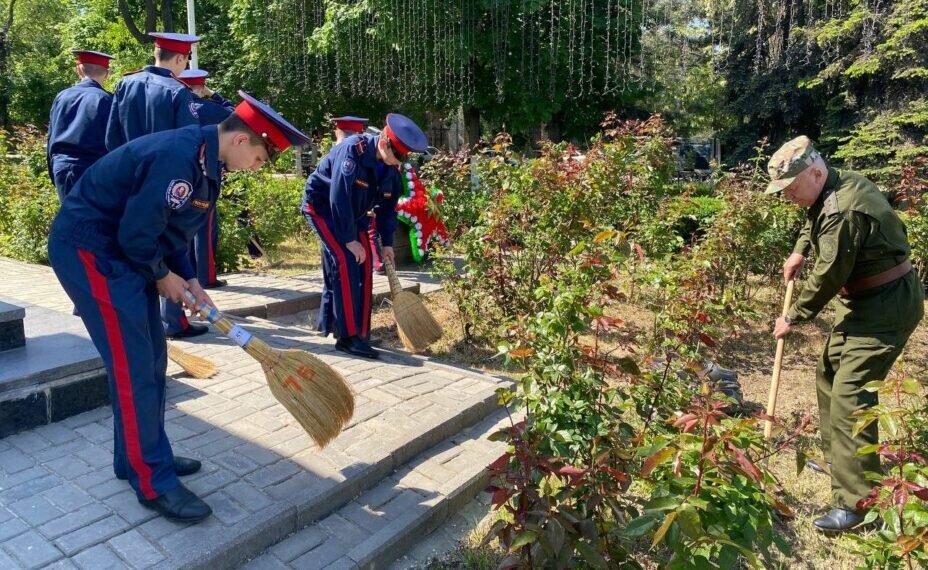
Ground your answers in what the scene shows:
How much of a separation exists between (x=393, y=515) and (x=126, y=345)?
1455 mm

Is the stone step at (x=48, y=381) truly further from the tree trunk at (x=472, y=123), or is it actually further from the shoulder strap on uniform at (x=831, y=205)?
the tree trunk at (x=472, y=123)

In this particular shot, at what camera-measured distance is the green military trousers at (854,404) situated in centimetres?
336

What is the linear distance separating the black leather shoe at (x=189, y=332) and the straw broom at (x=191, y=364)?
28.0 inches

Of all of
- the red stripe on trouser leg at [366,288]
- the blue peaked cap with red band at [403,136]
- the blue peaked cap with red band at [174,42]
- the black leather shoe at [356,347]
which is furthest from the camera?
the red stripe on trouser leg at [366,288]

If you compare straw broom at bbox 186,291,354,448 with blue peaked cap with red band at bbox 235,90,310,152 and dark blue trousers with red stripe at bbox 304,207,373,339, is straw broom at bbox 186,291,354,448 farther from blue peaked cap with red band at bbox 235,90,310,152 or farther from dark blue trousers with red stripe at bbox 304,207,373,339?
dark blue trousers with red stripe at bbox 304,207,373,339

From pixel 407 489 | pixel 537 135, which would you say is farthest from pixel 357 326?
pixel 537 135

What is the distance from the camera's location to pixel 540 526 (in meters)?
2.10

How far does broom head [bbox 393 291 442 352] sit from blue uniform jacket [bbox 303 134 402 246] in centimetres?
69

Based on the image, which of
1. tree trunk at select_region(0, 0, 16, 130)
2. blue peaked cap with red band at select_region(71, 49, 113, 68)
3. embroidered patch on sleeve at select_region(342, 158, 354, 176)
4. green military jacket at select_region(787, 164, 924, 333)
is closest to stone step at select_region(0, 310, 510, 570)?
embroidered patch on sleeve at select_region(342, 158, 354, 176)

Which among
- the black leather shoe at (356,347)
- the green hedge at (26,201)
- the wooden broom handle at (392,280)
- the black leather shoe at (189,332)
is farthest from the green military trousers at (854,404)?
the green hedge at (26,201)

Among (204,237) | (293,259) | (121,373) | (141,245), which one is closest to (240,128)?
(141,245)

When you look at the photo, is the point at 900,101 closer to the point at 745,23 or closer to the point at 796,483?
the point at 745,23

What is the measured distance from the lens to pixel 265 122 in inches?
110

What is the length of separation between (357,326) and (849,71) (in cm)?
1272
